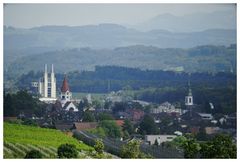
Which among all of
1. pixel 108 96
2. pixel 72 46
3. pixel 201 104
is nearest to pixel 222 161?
pixel 201 104

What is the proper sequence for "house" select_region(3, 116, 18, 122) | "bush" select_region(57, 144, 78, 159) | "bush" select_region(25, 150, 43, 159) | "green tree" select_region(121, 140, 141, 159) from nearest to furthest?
1. "bush" select_region(25, 150, 43, 159)
2. "bush" select_region(57, 144, 78, 159)
3. "green tree" select_region(121, 140, 141, 159)
4. "house" select_region(3, 116, 18, 122)

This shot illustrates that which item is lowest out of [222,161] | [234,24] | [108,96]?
[222,161]

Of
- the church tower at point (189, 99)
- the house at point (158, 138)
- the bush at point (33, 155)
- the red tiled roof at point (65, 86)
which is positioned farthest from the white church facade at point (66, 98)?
the church tower at point (189, 99)

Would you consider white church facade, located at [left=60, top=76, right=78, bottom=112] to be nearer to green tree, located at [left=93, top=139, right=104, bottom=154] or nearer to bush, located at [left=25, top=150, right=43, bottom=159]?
green tree, located at [left=93, top=139, right=104, bottom=154]

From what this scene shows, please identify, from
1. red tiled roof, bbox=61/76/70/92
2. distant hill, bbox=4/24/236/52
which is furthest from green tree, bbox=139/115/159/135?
red tiled roof, bbox=61/76/70/92

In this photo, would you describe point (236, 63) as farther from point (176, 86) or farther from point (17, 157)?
point (17, 157)

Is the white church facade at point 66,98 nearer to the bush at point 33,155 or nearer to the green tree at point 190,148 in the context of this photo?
the bush at point 33,155

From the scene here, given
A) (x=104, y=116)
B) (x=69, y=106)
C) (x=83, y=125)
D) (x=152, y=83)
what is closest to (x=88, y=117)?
(x=83, y=125)
